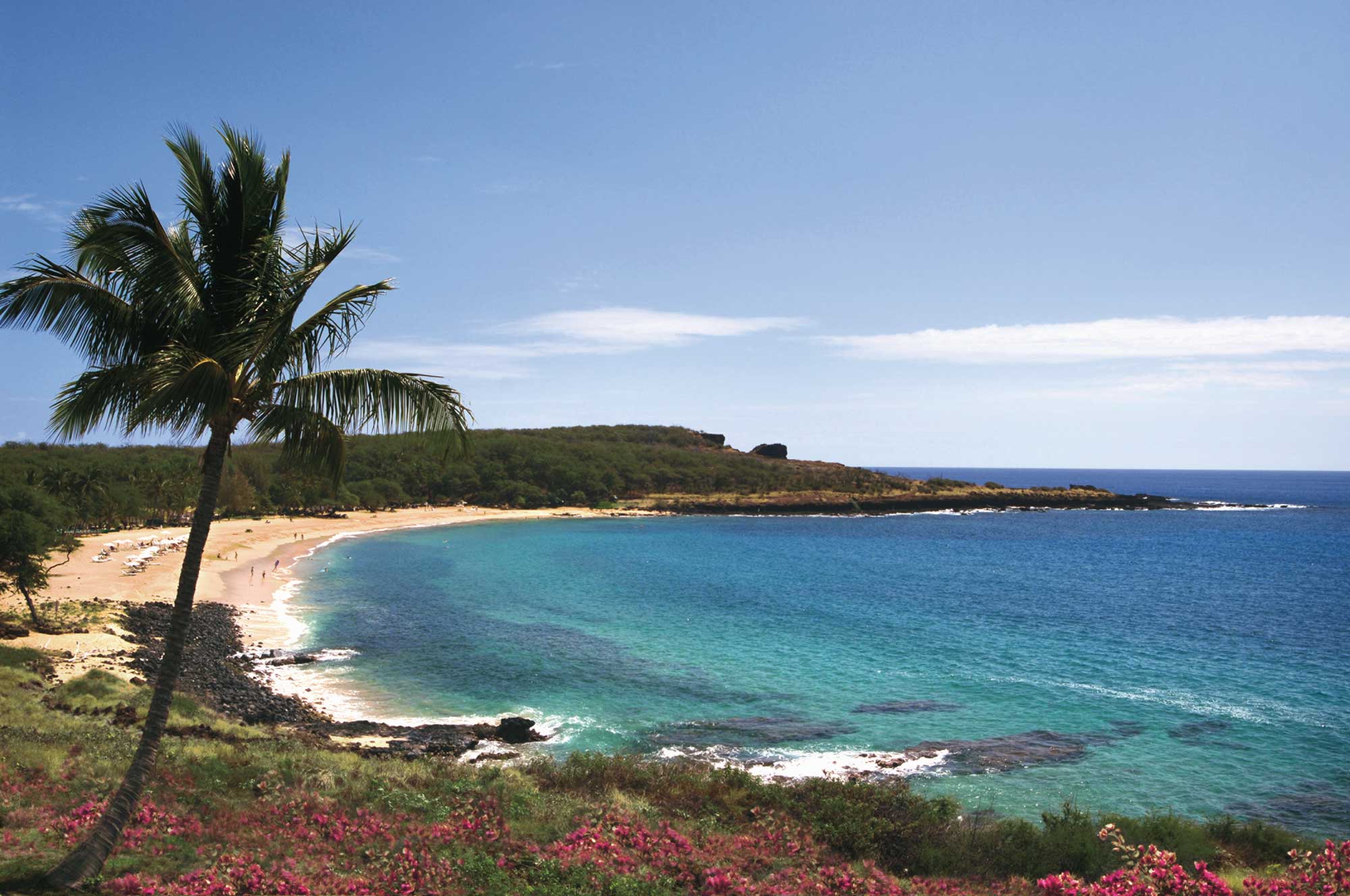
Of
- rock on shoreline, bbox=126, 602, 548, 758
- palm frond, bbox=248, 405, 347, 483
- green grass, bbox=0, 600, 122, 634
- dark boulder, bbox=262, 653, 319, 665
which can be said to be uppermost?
palm frond, bbox=248, 405, 347, 483

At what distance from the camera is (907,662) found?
106ft

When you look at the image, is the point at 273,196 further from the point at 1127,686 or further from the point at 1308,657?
the point at 1308,657

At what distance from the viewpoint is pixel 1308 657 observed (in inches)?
1339

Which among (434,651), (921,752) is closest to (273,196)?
(921,752)

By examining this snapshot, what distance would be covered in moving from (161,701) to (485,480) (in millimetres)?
118749

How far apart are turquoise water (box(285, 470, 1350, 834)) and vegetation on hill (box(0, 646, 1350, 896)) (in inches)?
203

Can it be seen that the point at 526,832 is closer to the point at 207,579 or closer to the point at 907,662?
the point at 907,662

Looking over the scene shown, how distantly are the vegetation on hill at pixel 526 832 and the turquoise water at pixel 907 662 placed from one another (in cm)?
514


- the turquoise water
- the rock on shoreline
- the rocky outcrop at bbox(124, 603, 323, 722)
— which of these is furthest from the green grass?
the turquoise water

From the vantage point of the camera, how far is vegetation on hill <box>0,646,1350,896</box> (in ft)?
29.4

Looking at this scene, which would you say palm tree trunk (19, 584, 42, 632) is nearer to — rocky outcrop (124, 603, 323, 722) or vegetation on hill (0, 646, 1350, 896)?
rocky outcrop (124, 603, 323, 722)

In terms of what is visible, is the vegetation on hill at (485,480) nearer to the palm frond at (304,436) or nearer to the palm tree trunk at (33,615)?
the palm tree trunk at (33,615)

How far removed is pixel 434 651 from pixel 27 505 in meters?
16.5

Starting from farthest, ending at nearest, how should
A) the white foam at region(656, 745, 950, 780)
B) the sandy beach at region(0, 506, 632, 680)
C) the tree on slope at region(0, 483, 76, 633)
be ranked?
the tree on slope at region(0, 483, 76, 633), the sandy beach at region(0, 506, 632, 680), the white foam at region(656, 745, 950, 780)
